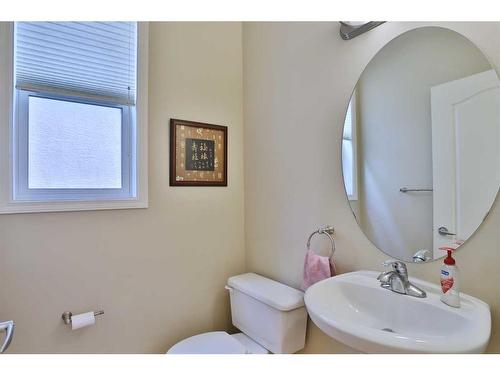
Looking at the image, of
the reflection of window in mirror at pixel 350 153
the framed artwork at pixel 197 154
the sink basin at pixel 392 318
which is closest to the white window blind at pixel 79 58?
the framed artwork at pixel 197 154

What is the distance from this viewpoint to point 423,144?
1068 millimetres

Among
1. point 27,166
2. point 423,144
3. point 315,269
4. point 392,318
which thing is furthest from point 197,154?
point 392,318

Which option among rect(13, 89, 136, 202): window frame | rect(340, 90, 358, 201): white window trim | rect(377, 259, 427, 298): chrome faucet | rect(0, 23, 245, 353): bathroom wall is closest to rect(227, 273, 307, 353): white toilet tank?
rect(0, 23, 245, 353): bathroom wall

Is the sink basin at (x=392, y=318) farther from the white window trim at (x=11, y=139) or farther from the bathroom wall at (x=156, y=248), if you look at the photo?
the white window trim at (x=11, y=139)

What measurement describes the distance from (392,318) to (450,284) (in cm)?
25

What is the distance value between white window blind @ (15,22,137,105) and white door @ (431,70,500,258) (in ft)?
4.90

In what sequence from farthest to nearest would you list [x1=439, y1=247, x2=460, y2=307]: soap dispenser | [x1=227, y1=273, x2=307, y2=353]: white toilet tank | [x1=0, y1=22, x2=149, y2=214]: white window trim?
[x1=227, y1=273, x2=307, y2=353]: white toilet tank, [x1=0, y1=22, x2=149, y2=214]: white window trim, [x1=439, y1=247, x2=460, y2=307]: soap dispenser

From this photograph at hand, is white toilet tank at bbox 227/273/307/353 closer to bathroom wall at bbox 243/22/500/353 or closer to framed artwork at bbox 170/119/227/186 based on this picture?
bathroom wall at bbox 243/22/500/353

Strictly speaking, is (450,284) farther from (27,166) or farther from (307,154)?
(27,166)

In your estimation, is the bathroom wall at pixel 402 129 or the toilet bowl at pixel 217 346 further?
the toilet bowl at pixel 217 346

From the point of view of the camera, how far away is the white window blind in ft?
4.37

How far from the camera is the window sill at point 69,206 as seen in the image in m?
1.26

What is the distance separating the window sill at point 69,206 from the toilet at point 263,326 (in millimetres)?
769
